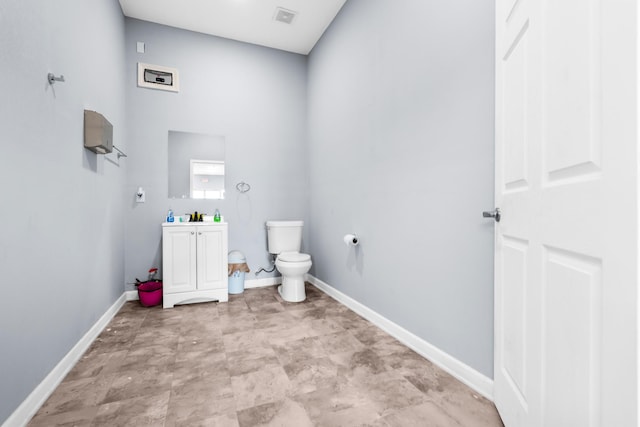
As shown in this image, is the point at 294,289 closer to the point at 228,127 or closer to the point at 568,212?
the point at 228,127

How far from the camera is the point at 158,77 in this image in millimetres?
3082

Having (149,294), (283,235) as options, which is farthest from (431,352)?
(149,294)

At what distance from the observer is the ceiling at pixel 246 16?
2.80 m

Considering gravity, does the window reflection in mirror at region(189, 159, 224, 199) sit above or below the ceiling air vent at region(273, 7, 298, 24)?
below

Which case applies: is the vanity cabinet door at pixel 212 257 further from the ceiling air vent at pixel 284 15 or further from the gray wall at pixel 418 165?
the ceiling air vent at pixel 284 15

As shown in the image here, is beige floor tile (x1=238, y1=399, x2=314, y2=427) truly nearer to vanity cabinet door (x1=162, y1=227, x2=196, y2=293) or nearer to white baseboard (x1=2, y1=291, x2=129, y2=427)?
white baseboard (x1=2, y1=291, x2=129, y2=427)

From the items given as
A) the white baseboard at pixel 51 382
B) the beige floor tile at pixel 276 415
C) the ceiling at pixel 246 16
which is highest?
the ceiling at pixel 246 16

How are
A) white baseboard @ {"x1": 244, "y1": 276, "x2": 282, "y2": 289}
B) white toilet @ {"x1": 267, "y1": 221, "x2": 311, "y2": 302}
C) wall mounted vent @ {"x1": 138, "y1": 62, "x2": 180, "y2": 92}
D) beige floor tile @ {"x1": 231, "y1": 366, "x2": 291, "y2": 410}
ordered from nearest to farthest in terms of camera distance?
beige floor tile @ {"x1": 231, "y1": 366, "x2": 291, "y2": 410} → white toilet @ {"x1": 267, "y1": 221, "x2": 311, "y2": 302} → wall mounted vent @ {"x1": 138, "y1": 62, "x2": 180, "y2": 92} → white baseboard @ {"x1": 244, "y1": 276, "x2": 282, "y2": 289}

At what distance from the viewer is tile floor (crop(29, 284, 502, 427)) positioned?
4.18 ft

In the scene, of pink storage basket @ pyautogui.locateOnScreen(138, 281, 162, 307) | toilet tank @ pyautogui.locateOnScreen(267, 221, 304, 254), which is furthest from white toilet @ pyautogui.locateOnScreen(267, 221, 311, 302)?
pink storage basket @ pyautogui.locateOnScreen(138, 281, 162, 307)

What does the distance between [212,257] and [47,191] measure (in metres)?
1.56

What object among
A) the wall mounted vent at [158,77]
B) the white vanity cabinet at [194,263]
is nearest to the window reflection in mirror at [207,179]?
the white vanity cabinet at [194,263]

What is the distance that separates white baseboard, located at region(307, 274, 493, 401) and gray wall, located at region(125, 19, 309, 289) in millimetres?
1516

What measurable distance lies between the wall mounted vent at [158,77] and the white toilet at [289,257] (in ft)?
5.85
